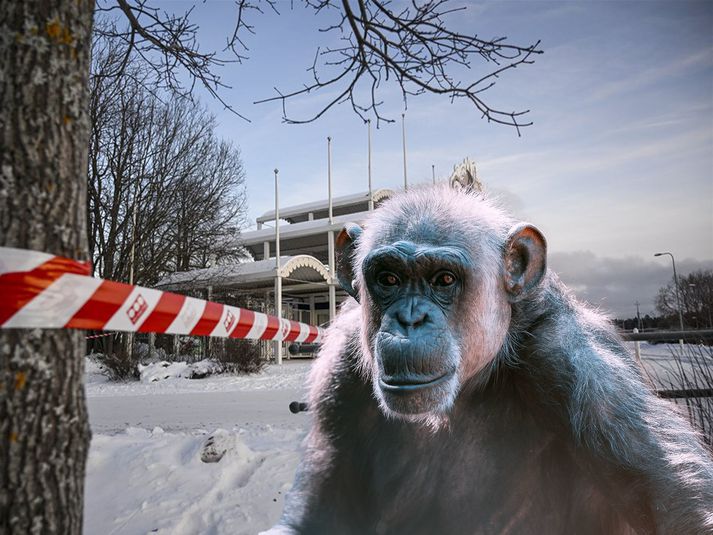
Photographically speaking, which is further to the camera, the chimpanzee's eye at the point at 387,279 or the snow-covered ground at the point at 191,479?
the snow-covered ground at the point at 191,479

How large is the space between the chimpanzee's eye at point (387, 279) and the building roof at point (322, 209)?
2193 cm

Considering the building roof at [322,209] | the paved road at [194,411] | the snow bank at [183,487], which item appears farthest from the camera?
the building roof at [322,209]

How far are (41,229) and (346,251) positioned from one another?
5.60ft

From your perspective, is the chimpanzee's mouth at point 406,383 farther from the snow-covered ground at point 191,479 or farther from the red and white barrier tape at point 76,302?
the snow-covered ground at point 191,479

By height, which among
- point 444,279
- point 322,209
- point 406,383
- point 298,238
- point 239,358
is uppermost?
point 322,209

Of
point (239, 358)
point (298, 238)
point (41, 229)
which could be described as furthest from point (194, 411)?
point (298, 238)

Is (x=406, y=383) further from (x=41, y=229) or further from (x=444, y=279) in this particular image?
(x=41, y=229)

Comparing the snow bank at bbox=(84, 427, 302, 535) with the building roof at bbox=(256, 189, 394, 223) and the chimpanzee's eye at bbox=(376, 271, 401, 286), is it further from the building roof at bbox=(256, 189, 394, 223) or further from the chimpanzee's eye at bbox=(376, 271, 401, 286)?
the building roof at bbox=(256, 189, 394, 223)

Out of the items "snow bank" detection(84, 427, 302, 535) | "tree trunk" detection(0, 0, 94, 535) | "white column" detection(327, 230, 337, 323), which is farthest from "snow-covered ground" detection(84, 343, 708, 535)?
"white column" detection(327, 230, 337, 323)

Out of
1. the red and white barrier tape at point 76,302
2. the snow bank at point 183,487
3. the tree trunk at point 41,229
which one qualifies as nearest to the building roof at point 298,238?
the snow bank at point 183,487

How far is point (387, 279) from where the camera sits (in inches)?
102

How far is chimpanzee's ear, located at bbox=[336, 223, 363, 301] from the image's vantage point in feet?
10.3

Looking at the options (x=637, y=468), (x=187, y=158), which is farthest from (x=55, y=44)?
(x=187, y=158)

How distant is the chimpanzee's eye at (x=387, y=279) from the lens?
8.41 ft
